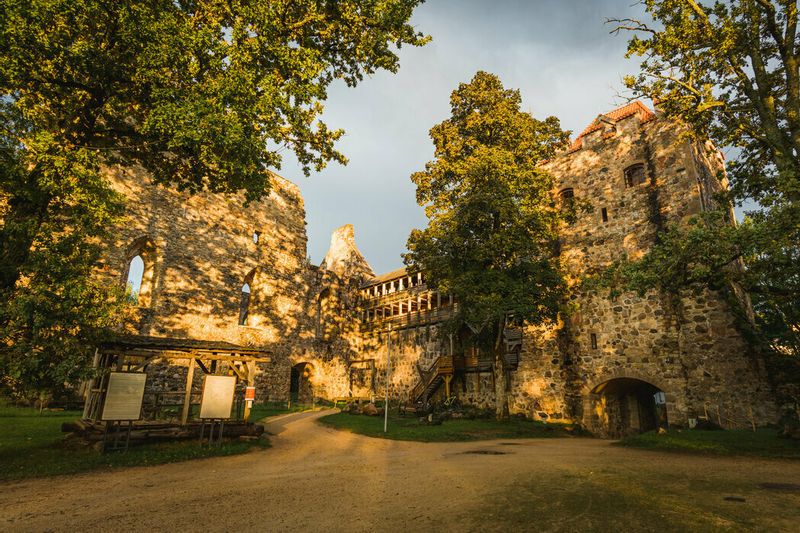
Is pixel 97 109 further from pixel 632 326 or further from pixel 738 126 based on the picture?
pixel 632 326

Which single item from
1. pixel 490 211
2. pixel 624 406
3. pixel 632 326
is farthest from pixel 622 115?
pixel 624 406

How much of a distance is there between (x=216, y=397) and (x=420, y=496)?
7.43 meters

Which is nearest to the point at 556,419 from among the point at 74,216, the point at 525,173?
the point at 525,173

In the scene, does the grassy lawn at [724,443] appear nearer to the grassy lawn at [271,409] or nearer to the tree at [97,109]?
the tree at [97,109]

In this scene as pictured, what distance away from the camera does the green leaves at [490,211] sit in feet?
53.6

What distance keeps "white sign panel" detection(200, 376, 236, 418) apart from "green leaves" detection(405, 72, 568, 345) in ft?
30.5

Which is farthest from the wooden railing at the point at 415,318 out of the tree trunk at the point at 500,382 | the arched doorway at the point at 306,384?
the tree trunk at the point at 500,382

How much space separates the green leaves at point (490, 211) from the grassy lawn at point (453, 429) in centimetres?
395

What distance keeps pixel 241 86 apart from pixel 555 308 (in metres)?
14.2

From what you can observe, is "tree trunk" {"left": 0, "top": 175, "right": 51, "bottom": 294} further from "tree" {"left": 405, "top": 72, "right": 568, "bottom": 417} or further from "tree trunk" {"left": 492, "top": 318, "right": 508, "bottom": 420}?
"tree trunk" {"left": 492, "top": 318, "right": 508, "bottom": 420}

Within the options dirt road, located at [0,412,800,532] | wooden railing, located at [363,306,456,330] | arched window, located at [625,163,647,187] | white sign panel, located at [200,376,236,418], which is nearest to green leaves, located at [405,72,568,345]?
arched window, located at [625,163,647,187]

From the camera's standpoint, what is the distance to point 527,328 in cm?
2044

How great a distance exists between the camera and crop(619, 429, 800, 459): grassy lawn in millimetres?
9930

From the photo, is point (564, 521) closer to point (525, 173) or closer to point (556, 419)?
point (525, 173)
